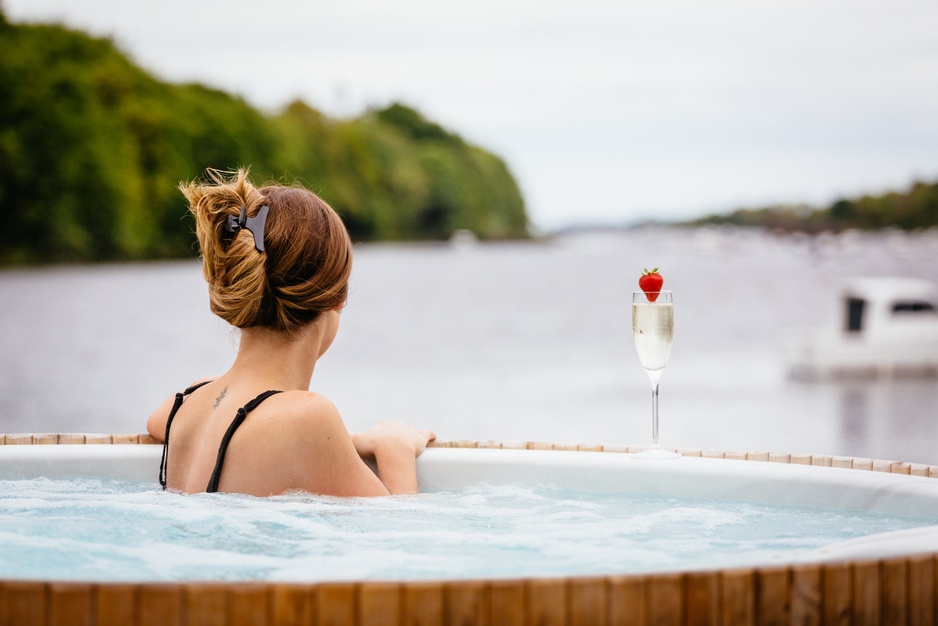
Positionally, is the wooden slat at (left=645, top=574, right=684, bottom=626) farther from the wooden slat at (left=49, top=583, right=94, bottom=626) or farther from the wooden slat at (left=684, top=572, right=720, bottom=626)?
the wooden slat at (left=49, top=583, right=94, bottom=626)

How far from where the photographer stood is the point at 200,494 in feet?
8.66

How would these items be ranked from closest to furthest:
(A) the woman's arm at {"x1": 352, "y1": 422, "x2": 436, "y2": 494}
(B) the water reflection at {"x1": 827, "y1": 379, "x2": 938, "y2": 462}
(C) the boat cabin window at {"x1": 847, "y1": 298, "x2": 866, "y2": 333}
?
(A) the woman's arm at {"x1": 352, "y1": 422, "x2": 436, "y2": 494} < (B) the water reflection at {"x1": 827, "y1": 379, "x2": 938, "y2": 462} < (C) the boat cabin window at {"x1": 847, "y1": 298, "x2": 866, "y2": 333}

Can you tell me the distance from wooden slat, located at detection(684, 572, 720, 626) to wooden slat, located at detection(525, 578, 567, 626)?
187 mm

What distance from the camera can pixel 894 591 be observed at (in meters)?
1.82

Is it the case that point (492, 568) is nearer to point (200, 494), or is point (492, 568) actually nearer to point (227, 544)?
point (227, 544)

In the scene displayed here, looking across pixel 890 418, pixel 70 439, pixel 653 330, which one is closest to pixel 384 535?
pixel 653 330

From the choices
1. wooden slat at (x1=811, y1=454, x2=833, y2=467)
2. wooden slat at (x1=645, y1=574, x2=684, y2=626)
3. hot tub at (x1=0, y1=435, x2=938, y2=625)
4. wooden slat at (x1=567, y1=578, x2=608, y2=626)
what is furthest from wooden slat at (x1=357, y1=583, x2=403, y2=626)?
wooden slat at (x1=811, y1=454, x2=833, y2=467)

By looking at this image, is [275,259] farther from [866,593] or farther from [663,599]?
[866,593]

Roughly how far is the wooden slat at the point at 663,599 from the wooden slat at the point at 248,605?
0.55 metres

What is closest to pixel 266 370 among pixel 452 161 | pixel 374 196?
pixel 374 196

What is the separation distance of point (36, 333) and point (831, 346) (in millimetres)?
21578

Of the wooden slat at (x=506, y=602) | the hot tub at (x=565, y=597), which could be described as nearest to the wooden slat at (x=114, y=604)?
the hot tub at (x=565, y=597)

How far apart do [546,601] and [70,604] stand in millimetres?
674

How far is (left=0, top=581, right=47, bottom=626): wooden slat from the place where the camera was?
65.6 inches
